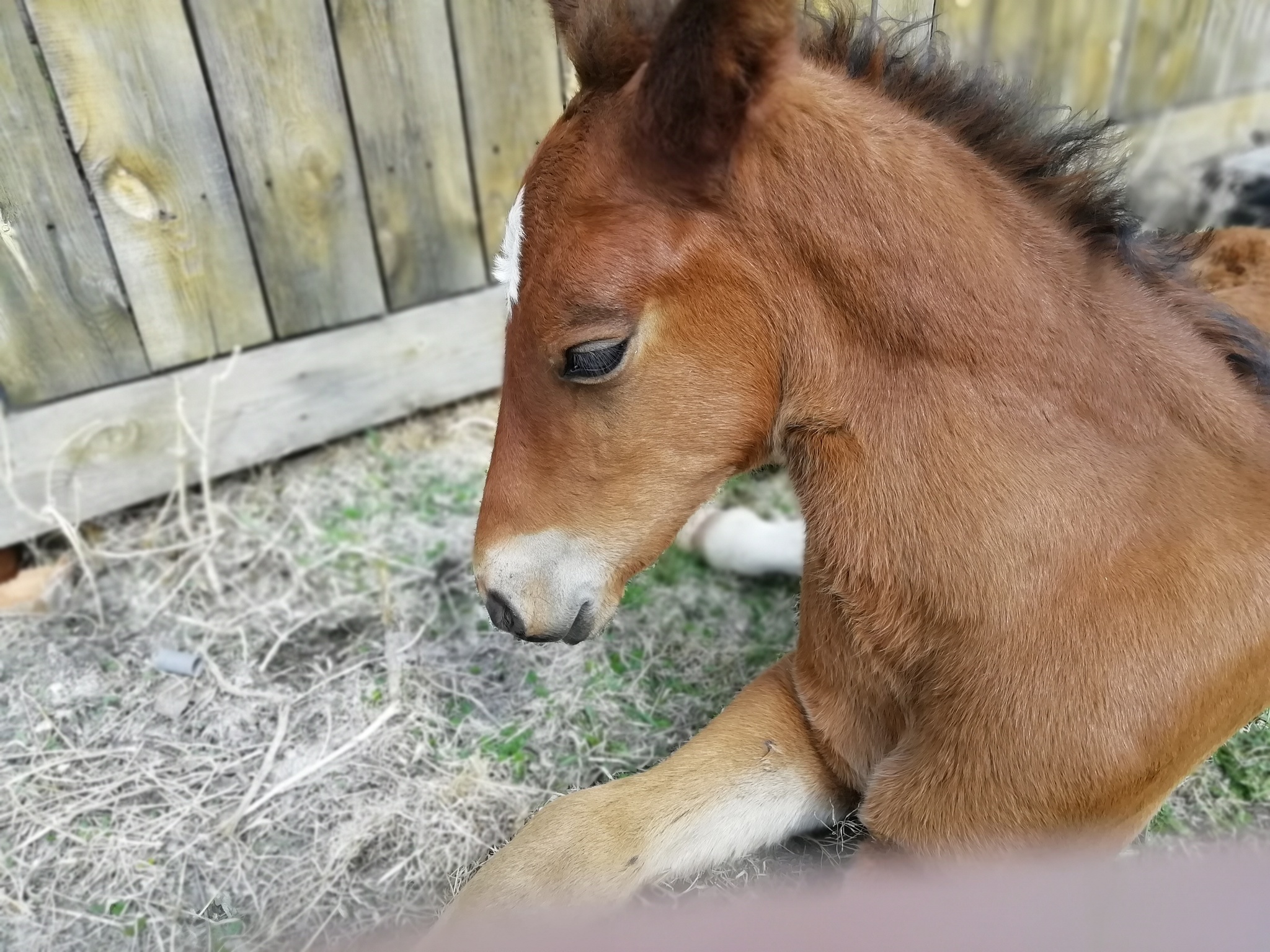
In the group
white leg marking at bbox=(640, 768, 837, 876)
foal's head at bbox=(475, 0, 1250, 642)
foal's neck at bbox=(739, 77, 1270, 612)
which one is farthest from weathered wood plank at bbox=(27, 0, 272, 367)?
white leg marking at bbox=(640, 768, 837, 876)

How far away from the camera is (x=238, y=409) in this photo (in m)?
2.73

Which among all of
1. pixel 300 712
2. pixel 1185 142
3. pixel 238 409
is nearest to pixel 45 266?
pixel 238 409

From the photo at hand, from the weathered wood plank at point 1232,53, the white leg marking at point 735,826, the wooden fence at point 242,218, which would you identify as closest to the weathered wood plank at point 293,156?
the wooden fence at point 242,218

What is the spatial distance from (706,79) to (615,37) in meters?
0.25

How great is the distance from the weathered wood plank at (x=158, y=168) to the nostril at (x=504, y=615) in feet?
5.34

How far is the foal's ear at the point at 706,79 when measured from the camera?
107cm

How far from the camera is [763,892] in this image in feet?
5.51

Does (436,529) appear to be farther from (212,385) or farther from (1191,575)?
(1191,575)

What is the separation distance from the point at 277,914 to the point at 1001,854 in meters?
1.34

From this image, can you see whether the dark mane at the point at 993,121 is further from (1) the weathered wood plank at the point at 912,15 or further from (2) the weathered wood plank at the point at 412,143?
(2) the weathered wood plank at the point at 412,143

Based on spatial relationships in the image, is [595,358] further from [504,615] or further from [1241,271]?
[1241,271]

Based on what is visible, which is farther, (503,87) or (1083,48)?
(1083,48)

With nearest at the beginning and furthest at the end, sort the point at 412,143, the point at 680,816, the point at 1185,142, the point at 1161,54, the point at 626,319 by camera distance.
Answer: the point at 626,319, the point at 680,816, the point at 412,143, the point at 1161,54, the point at 1185,142

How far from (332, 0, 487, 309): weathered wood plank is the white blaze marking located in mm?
1447
